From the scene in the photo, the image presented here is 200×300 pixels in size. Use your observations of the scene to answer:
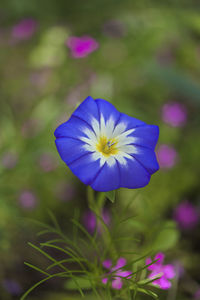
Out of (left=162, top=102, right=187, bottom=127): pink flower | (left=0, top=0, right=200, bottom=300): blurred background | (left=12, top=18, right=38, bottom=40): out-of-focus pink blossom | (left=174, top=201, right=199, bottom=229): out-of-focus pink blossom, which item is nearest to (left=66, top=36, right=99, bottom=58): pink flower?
(left=0, top=0, right=200, bottom=300): blurred background

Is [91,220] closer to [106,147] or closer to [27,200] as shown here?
[27,200]

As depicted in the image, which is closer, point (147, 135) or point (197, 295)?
point (147, 135)

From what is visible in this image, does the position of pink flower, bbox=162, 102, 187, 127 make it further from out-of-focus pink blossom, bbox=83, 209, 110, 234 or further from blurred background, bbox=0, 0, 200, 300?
out-of-focus pink blossom, bbox=83, 209, 110, 234

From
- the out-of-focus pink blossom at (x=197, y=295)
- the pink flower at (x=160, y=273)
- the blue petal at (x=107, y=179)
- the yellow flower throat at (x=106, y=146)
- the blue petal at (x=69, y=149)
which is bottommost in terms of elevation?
the out-of-focus pink blossom at (x=197, y=295)

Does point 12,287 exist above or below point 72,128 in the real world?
below

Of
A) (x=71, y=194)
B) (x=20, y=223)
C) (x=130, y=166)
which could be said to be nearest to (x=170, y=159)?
(x=71, y=194)

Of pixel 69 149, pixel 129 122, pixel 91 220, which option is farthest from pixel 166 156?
pixel 69 149

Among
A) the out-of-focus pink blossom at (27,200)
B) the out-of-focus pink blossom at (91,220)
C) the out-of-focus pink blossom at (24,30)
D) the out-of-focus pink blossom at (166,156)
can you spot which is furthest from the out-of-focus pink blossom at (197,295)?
the out-of-focus pink blossom at (24,30)

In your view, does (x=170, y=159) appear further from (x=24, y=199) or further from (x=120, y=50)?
(x=120, y=50)

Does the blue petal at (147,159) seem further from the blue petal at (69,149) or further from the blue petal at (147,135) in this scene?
the blue petal at (69,149)
